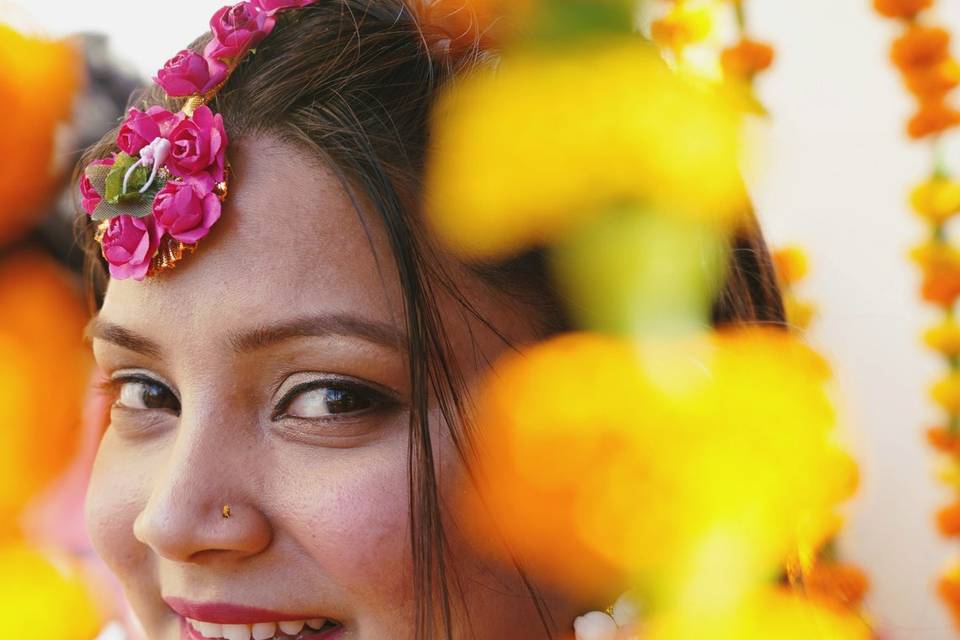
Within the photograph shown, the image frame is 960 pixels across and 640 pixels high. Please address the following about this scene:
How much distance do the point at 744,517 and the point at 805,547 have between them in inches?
10.1

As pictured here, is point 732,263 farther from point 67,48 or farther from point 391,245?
point 67,48

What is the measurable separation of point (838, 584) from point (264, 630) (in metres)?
0.87

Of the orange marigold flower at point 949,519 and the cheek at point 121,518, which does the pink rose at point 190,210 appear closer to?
the cheek at point 121,518

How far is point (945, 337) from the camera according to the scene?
1.41 metres

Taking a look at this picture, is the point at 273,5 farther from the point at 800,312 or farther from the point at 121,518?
the point at 800,312

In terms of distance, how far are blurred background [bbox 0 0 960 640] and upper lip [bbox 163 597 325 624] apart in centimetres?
74

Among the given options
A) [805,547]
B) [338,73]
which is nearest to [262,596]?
[338,73]

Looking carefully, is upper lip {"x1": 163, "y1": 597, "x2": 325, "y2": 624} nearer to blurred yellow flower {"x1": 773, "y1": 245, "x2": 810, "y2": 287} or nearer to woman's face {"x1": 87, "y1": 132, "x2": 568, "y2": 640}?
woman's face {"x1": 87, "y1": 132, "x2": 568, "y2": 640}

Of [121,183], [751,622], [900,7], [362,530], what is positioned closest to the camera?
[362,530]

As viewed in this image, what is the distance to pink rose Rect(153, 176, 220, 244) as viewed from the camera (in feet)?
3.14

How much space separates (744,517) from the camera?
1.19 m

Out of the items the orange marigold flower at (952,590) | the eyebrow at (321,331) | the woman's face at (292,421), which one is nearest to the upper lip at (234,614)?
the woman's face at (292,421)

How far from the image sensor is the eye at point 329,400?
3.18ft

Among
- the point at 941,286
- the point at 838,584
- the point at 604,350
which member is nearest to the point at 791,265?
the point at 941,286
